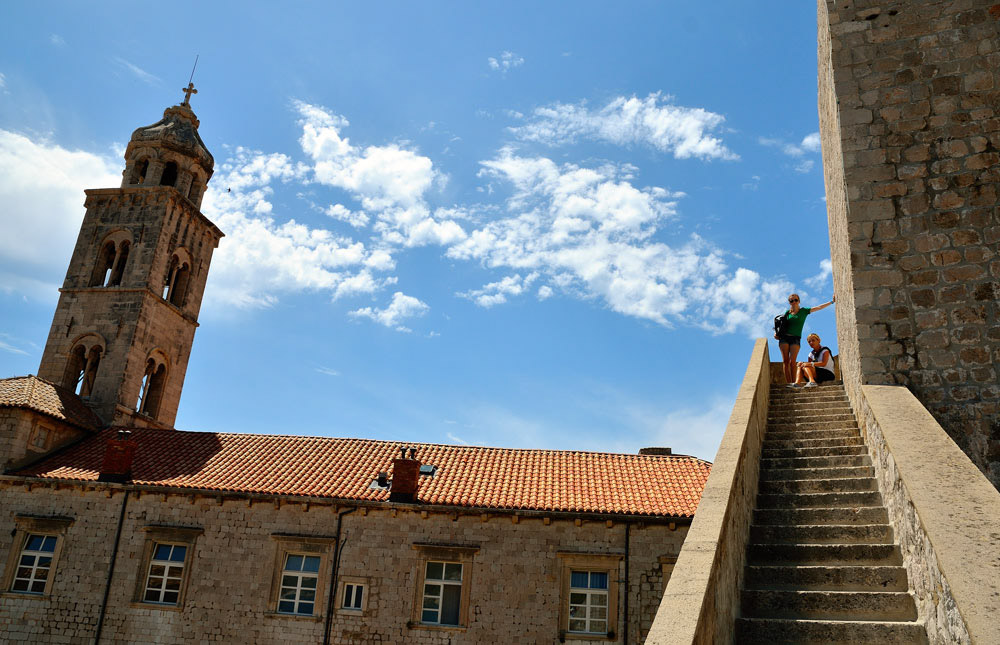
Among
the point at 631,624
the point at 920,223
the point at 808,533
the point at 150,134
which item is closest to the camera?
the point at 808,533

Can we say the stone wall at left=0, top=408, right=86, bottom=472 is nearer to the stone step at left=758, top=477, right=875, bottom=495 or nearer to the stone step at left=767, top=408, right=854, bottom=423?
the stone step at left=767, top=408, right=854, bottom=423

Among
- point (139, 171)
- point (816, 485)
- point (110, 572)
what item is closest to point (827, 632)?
point (816, 485)

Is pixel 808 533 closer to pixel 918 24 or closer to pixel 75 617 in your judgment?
pixel 918 24

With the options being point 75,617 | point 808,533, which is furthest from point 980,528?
point 75,617

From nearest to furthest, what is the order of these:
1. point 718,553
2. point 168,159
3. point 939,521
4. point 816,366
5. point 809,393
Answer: point 939,521, point 718,553, point 809,393, point 816,366, point 168,159

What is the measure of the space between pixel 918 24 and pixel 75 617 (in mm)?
20292

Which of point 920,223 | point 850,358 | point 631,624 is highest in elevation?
point 920,223

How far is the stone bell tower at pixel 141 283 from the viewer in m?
25.0

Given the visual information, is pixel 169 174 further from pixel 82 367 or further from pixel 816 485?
pixel 816 485

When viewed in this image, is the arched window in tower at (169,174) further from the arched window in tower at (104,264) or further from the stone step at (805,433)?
the stone step at (805,433)

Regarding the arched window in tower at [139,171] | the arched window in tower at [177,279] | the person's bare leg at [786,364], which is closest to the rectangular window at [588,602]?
the person's bare leg at [786,364]

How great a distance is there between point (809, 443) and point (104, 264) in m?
27.9

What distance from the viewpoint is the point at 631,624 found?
15477 mm

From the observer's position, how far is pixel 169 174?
1134 inches
